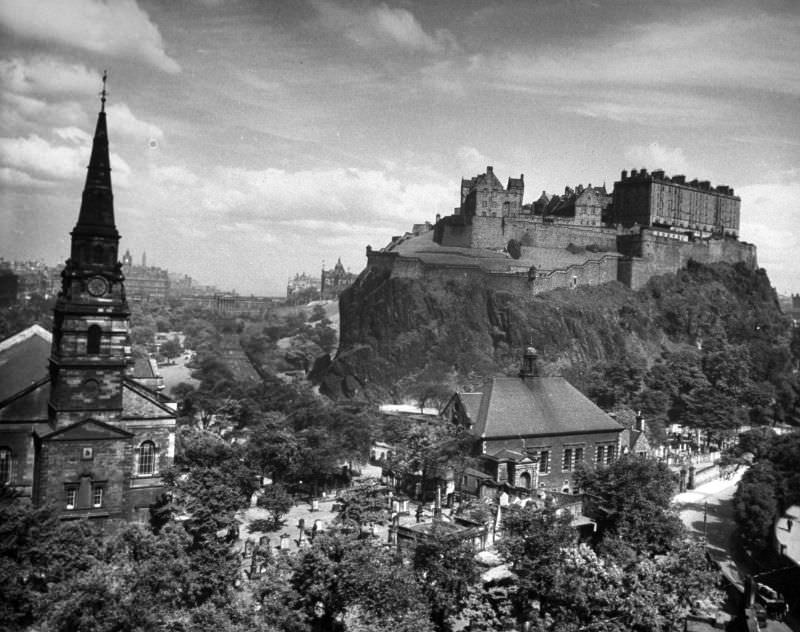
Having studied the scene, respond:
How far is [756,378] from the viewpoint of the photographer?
96562 mm

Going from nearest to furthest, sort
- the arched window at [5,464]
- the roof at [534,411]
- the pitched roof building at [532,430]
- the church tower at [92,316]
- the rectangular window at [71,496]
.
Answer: the rectangular window at [71,496] → the church tower at [92,316] → the arched window at [5,464] → the pitched roof building at [532,430] → the roof at [534,411]

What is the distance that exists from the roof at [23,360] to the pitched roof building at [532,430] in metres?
23.3

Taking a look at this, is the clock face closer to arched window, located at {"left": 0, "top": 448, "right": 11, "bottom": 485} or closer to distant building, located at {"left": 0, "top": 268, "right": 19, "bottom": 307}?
arched window, located at {"left": 0, "top": 448, "right": 11, "bottom": 485}

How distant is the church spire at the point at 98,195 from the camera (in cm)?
3572

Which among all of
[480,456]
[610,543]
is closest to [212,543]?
[610,543]

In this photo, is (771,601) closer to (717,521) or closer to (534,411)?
(717,521)

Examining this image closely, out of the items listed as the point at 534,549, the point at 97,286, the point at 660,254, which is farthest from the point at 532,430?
the point at 660,254

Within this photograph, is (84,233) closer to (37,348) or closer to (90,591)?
(37,348)

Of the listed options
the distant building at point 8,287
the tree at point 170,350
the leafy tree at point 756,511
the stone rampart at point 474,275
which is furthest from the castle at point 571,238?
the leafy tree at point 756,511

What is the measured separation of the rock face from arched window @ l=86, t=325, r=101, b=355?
2162 inches

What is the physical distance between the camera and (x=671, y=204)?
4956 inches

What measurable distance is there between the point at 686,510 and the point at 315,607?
32886 mm

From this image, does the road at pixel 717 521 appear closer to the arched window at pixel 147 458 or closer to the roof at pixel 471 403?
the roof at pixel 471 403

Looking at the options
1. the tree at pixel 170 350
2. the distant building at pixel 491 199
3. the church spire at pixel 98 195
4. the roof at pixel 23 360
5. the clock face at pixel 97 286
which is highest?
the distant building at pixel 491 199
